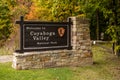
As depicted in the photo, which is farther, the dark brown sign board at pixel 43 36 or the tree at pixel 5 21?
the tree at pixel 5 21

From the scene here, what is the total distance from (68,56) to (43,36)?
4.65 ft

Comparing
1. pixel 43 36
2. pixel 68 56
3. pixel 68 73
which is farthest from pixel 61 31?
pixel 68 73

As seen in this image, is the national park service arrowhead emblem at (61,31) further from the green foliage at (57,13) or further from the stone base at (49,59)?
the green foliage at (57,13)

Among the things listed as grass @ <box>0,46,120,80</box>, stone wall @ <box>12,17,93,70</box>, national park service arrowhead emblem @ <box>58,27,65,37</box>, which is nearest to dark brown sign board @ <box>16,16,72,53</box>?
national park service arrowhead emblem @ <box>58,27,65,37</box>

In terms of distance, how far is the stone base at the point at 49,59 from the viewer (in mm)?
10562

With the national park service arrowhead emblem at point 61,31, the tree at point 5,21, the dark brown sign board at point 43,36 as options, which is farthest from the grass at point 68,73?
the tree at point 5,21

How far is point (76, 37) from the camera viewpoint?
1184 cm

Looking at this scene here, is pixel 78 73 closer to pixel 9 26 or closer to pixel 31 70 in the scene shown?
pixel 31 70

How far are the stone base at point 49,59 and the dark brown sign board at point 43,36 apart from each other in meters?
0.21

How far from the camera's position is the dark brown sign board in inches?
420

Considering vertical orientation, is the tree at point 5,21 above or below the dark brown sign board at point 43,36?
above

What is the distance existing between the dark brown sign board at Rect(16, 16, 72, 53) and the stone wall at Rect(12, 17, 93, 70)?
0.21m

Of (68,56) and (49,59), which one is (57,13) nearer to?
(68,56)

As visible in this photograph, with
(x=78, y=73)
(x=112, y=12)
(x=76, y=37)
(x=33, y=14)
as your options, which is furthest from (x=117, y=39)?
(x=33, y=14)
